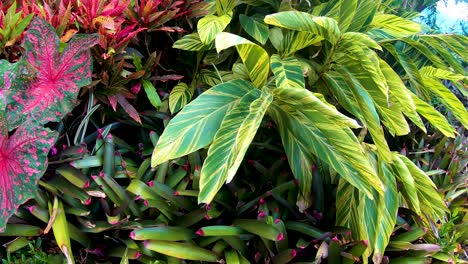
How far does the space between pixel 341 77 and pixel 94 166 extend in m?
0.97

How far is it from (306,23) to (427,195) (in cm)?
77

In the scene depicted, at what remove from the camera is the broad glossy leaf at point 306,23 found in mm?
1413

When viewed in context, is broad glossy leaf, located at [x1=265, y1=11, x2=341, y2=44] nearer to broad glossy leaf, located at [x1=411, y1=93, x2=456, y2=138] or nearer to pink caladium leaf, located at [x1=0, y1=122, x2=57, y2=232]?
broad glossy leaf, located at [x1=411, y1=93, x2=456, y2=138]

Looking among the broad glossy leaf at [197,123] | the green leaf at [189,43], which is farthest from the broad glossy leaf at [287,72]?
the green leaf at [189,43]

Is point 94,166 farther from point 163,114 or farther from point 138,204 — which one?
point 163,114

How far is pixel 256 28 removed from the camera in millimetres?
1786

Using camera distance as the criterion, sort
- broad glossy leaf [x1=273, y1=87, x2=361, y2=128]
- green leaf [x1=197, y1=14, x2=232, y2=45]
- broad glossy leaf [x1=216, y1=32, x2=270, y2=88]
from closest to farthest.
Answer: broad glossy leaf [x1=273, y1=87, x2=361, y2=128], broad glossy leaf [x1=216, y1=32, x2=270, y2=88], green leaf [x1=197, y1=14, x2=232, y2=45]

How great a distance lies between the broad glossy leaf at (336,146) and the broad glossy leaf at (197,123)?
0.54 feet

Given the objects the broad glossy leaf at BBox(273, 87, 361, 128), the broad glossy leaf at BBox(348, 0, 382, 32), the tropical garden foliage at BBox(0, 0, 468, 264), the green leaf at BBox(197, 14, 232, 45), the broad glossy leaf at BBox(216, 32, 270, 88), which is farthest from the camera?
the broad glossy leaf at BBox(348, 0, 382, 32)

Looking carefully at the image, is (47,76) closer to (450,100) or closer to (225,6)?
(225,6)

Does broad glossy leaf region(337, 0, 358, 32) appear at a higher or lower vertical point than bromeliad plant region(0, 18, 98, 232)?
higher

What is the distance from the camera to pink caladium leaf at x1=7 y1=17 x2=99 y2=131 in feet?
4.66

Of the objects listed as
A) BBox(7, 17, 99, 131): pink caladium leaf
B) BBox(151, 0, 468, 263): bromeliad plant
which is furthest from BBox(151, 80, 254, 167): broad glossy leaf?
BBox(7, 17, 99, 131): pink caladium leaf

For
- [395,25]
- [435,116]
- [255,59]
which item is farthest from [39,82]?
[435,116]
